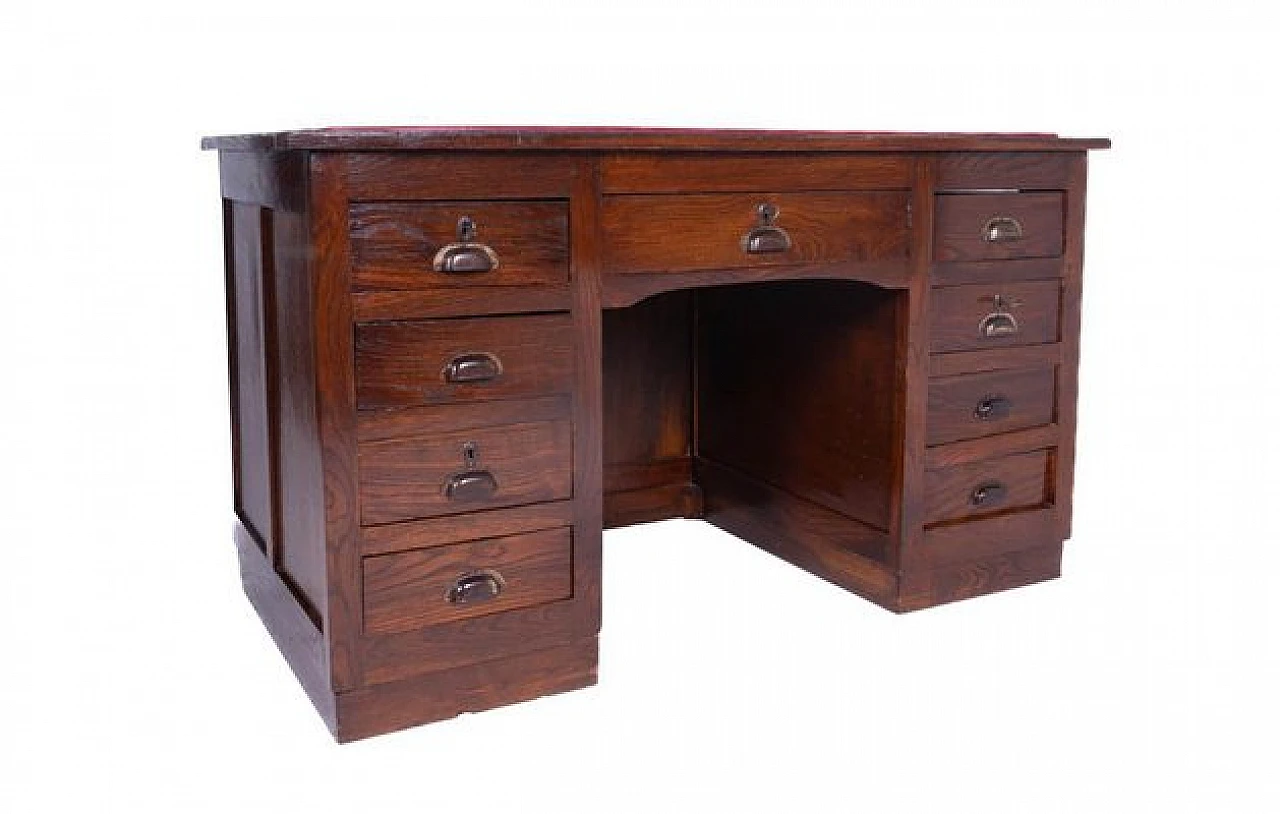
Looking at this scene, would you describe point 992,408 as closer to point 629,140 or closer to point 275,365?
point 629,140

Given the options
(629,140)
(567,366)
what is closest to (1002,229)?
(629,140)

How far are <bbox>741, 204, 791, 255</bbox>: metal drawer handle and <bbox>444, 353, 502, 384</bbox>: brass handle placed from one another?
60cm

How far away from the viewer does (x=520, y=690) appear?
8.84ft

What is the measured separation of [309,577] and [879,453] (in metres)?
1.30

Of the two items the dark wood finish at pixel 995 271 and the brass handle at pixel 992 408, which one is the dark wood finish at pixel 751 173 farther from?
the brass handle at pixel 992 408

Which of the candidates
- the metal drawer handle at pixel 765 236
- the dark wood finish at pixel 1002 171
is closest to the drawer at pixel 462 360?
the metal drawer handle at pixel 765 236

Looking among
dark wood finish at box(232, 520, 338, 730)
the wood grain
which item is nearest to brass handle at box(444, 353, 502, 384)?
the wood grain

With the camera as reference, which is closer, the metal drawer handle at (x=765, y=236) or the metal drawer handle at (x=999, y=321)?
the metal drawer handle at (x=765, y=236)

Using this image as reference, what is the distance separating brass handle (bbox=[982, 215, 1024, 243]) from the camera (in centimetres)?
312

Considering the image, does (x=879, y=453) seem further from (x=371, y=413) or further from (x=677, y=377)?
(x=371, y=413)

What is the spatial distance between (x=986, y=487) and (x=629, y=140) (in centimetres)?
126

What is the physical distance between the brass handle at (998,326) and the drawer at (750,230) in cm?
30

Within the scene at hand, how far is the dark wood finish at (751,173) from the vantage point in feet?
8.61

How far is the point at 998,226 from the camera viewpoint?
313cm
